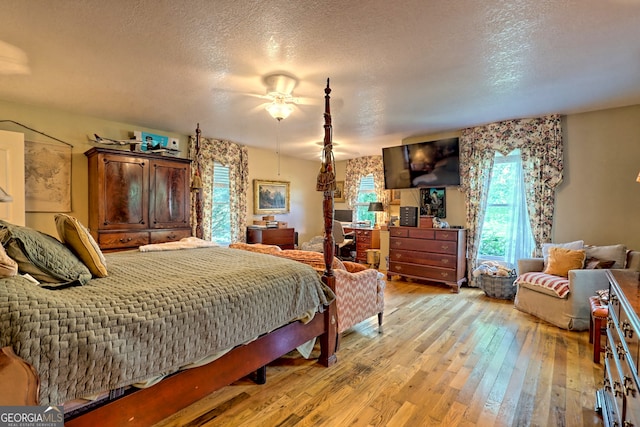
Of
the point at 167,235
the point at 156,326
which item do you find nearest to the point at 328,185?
the point at 156,326

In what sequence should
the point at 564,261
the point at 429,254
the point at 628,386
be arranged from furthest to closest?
1. the point at 429,254
2. the point at 564,261
3. the point at 628,386

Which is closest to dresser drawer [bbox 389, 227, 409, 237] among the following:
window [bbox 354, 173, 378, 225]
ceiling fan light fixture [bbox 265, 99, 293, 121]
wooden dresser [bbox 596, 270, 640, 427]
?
window [bbox 354, 173, 378, 225]

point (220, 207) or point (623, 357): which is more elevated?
point (220, 207)

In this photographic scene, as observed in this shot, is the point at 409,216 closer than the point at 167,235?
No

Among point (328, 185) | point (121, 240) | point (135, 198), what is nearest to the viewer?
point (328, 185)

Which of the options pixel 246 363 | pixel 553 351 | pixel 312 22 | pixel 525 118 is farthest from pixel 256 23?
pixel 525 118

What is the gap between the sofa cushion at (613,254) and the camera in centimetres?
301

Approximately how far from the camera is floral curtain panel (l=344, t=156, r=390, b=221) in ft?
21.4

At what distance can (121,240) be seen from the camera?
3617 millimetres

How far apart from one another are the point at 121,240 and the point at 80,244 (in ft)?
7.39

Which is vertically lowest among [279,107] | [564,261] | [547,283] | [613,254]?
[547,283]

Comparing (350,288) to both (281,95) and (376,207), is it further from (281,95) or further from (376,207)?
(376,207)

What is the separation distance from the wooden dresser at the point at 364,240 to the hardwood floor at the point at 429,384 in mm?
3293

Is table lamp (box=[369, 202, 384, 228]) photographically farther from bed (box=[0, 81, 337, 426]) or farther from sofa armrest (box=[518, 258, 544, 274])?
bed (box=[0, 81, 337, 426])
